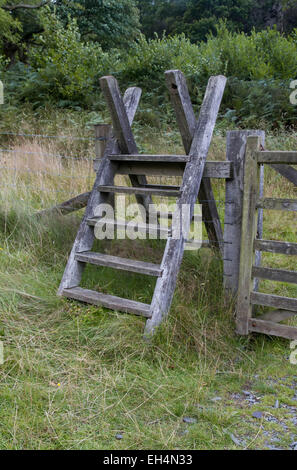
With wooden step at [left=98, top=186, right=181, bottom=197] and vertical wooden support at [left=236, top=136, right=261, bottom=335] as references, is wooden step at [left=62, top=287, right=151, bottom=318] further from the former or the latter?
wooden step at [left=98, top=186, right=181, bottom=197]

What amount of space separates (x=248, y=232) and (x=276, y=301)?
61cm

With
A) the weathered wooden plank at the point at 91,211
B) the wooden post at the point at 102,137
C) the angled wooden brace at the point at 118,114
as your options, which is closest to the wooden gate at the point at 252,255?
the angled wooden brace at the point at 118,114

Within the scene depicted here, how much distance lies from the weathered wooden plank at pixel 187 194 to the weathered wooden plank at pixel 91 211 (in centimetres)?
86

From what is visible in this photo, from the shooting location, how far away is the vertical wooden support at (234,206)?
367 centimetres

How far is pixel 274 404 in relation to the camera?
9.50 feet

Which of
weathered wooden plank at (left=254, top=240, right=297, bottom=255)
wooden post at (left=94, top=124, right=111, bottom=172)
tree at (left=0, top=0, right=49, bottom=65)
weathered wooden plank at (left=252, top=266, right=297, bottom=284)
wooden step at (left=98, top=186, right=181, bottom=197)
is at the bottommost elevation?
weathered wooden plank at (left=252, top=266, right=297, bottom=284)

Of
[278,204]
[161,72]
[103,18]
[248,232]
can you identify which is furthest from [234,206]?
[103,18]

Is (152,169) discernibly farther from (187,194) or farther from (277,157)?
(277,157)

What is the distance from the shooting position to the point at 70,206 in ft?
15.7

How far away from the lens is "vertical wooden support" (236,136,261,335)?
351cm

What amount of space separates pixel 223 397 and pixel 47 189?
155 inches

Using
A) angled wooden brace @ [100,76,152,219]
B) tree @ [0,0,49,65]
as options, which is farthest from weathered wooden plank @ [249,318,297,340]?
tree @ [0,0,49,65]

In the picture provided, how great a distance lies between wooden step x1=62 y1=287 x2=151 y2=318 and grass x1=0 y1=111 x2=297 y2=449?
7 cm

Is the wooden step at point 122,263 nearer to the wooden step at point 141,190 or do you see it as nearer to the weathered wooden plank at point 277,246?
the wooden step at point 141,190
